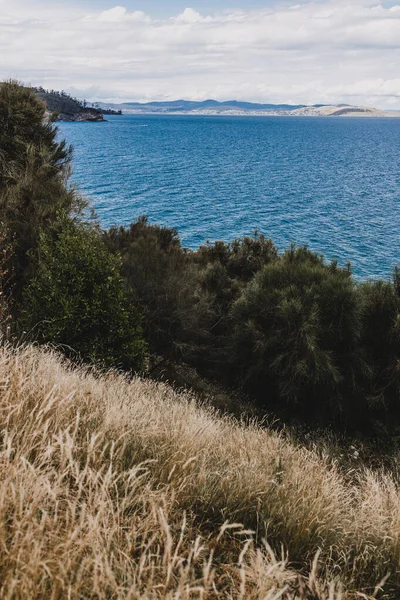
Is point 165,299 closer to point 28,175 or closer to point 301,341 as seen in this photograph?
point 301,341

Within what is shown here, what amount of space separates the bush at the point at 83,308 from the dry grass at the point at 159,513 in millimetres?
5333

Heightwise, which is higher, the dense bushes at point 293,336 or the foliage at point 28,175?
the foliage at point 28,175

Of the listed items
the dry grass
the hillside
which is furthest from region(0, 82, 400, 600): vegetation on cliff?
the hillside

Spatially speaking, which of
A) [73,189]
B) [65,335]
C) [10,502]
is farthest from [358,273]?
[10,502]

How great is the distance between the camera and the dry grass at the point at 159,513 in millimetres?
2234

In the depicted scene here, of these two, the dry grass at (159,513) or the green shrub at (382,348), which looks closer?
the dry grass at (159,513)

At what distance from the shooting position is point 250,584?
2.59 metres

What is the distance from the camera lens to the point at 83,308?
1028 centimetres

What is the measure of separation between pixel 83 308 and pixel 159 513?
8.29 meters

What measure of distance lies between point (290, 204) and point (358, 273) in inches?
845

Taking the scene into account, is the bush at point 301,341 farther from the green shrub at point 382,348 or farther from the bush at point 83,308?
the bush at point 83,308

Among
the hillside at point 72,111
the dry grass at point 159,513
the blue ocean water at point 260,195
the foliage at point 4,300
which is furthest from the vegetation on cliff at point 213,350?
the hillside at point 72,111

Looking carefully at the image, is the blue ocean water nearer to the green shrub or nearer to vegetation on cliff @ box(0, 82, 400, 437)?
vegetation on cliff @ box(0, 82, 400, 437)

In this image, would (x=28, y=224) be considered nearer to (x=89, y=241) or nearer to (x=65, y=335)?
(x=89, y=241)
